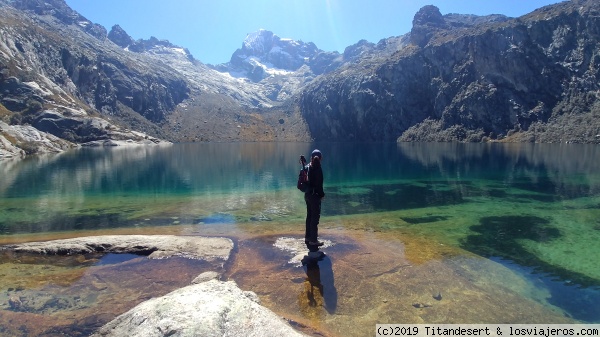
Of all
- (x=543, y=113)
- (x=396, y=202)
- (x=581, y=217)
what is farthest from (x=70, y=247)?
(x=543, y=113)

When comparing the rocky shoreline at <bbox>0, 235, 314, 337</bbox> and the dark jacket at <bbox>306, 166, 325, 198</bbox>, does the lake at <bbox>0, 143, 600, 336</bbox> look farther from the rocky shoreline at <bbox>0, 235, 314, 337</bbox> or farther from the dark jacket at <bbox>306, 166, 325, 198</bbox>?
the dark jacket at <bbox>306, 166, 325, 198</bbox>

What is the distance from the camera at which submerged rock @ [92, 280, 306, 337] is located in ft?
24.6

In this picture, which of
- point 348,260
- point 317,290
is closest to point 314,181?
point 348,260

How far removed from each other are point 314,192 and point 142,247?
783 cm

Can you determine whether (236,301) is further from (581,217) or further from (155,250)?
(581,217)

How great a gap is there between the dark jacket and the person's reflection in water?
104 inches

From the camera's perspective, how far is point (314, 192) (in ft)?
48.5

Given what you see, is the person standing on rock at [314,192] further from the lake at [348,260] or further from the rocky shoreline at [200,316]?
the rocky shoreline at [200,316]

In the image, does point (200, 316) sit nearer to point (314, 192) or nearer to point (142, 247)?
point (314, 192)

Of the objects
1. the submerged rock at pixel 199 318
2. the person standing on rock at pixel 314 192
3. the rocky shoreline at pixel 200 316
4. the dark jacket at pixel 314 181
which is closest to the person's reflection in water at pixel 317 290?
the person standing on rock at pixel 314 192

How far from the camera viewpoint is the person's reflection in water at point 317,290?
1052 centimetres

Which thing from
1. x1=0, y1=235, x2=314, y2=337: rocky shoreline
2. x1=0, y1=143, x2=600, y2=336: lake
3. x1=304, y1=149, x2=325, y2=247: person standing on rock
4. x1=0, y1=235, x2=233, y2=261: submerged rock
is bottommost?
x1=0, y1=143, x2=600, y2=336: lake

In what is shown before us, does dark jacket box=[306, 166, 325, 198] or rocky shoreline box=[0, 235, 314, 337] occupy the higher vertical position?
dark jacket box=[306, 166, 325, 198]

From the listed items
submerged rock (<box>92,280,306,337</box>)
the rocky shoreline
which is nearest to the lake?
the rocky shoreline
